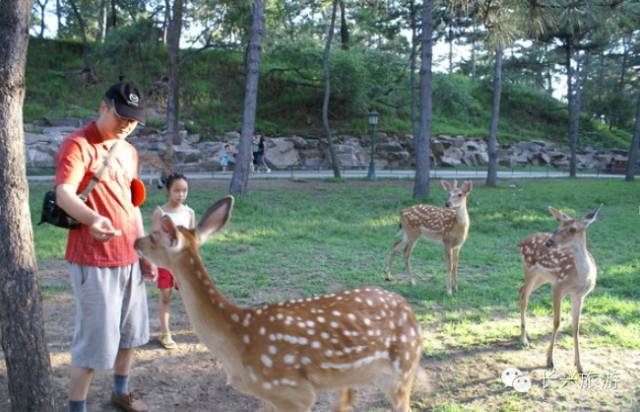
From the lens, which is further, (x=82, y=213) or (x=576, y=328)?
(x=576, y=328)

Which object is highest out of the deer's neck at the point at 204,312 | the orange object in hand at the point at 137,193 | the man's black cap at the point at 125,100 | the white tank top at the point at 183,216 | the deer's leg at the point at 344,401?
the man's black cap at the point at 125,100

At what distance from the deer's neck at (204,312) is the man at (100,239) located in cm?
44

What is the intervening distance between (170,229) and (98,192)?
0.64 meters

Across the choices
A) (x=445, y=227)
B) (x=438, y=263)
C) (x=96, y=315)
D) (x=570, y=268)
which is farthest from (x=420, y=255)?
(x=96, y=315)

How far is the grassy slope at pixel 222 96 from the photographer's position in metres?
25.8

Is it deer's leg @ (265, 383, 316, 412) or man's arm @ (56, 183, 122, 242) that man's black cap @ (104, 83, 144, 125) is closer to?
man's arm @ (56, 183, 122, 242)

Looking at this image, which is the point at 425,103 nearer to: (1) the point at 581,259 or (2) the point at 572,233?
(2) the point at 572,233

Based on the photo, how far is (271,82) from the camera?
30.1 m

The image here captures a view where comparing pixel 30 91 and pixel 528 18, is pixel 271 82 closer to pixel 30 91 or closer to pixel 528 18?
pixel 30 91

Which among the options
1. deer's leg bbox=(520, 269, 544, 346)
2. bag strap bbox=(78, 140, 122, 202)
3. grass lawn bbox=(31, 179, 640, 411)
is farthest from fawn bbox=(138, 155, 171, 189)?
bag strap bbox=(78, 140, 122, 202)

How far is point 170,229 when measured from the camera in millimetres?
2812

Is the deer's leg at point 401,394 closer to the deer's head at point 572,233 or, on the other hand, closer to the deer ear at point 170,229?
the deer ear at point 170,229

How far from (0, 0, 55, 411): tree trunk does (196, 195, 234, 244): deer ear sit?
1067 millimetres

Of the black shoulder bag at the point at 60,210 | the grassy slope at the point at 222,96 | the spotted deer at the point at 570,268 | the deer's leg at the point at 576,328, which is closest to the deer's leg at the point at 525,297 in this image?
the spotted deer at the point at 570,268
